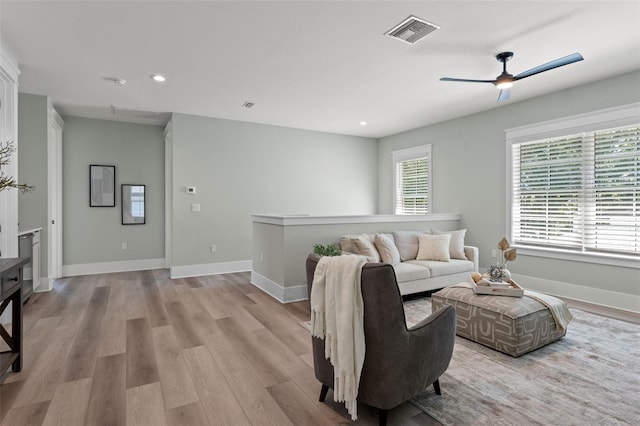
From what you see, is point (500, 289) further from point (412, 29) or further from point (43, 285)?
point (43, 285)

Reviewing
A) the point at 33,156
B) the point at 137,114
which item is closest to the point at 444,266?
the point at 137,114

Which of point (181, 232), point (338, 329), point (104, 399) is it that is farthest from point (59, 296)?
point (338, 329)

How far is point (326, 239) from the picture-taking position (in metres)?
4.55

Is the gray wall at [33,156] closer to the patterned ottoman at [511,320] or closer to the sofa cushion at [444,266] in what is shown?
the sofa cushion at [444,266]

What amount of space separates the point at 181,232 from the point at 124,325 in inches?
93.5

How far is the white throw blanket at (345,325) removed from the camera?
1729mm

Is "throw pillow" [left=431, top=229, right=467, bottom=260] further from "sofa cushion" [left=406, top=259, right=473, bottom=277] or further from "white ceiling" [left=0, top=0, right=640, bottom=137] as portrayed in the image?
"white ceiling" [left=0, top=0, right=640, bottom=137]

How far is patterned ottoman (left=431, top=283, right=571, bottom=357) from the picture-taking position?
2703 millimetres

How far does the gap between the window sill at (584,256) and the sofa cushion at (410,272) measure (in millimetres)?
1769

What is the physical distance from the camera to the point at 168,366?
259 cm

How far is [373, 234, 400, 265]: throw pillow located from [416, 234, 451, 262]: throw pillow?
0.44 m

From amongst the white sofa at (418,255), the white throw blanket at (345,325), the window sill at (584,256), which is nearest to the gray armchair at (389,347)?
the white throw blanket at (345,325)

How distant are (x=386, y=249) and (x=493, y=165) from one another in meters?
2.47

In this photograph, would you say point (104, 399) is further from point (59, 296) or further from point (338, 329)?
point (59, 296)
